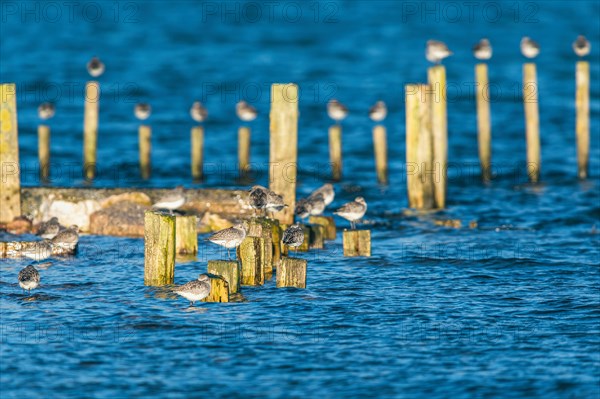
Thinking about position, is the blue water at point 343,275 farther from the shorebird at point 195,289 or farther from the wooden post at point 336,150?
the wooden post at point 336,150

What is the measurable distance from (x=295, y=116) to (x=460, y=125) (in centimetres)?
1979

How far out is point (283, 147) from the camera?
2342 centimetres

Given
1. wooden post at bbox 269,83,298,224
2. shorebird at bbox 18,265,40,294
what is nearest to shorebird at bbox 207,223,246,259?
shorebird at bbox 18,265,40,294

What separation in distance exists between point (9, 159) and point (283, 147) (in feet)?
18.2

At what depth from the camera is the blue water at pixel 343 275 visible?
15846 mm

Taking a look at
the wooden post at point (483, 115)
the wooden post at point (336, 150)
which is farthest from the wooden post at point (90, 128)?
the wooden post at point (483, 115)

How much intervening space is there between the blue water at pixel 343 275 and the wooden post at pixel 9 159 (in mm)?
1784

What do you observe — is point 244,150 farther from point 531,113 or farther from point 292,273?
point 292,273

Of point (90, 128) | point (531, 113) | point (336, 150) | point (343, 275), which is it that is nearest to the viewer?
point (343, 275)

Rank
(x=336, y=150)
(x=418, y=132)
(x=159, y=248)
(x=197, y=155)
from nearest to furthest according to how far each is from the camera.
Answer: (x=159, y=248)
(x=418, y=132)
(x=197, y=155)
(x=336, y=150)

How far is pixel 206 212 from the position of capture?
960 inches

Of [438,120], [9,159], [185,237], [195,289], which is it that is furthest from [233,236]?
[438,120]

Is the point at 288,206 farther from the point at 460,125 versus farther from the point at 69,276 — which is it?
the point at 460,125

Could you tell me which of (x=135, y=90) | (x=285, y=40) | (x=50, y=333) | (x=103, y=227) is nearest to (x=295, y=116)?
(x=103, y=227)
